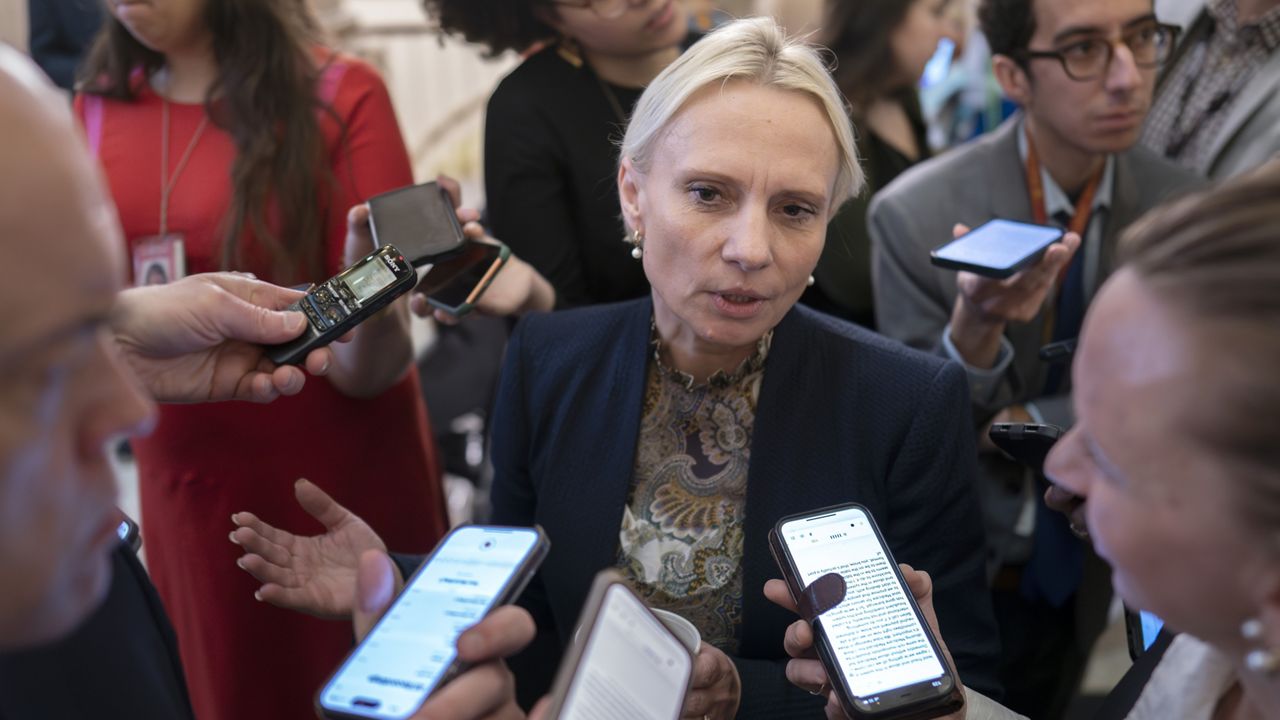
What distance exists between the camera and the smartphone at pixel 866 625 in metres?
1.11

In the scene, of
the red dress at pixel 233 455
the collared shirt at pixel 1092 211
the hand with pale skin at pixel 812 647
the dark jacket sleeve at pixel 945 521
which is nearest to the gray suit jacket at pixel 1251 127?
the collared shirt at pixel 1092 211

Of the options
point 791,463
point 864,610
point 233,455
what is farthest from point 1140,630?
point 233,455

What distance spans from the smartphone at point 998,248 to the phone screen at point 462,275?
85cm

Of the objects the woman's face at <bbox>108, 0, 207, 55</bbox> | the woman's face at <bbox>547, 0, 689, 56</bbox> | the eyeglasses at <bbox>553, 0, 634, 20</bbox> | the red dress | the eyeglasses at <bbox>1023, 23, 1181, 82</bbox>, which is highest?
the woman's face at <bbox>108, 0, 207, 55</bbox>

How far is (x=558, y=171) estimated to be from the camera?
2.20 meters

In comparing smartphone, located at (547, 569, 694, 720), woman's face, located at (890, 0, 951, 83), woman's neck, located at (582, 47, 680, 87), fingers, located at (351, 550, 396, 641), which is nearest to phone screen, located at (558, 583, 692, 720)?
smartphone, located at (547, 569, 694, 720)

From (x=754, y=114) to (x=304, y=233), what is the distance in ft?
3.11

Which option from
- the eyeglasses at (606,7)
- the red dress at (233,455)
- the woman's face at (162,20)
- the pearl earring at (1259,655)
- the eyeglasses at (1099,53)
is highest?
the woman's face at (162,20)

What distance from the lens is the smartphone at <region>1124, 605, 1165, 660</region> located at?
1261 millimetres

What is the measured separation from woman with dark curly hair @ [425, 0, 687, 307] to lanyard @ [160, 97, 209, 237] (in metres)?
0.60

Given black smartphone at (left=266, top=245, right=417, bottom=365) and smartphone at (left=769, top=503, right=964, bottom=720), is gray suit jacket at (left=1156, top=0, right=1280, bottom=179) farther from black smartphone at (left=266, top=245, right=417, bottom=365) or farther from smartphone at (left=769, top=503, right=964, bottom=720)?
black smartphone at (left=266, top=245, right=417, bottom=365)

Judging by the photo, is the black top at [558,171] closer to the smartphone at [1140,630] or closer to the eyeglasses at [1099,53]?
the eyeglasses at [1099,53]

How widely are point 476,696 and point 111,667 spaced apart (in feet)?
1.43

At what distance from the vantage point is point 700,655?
4.29 ft
